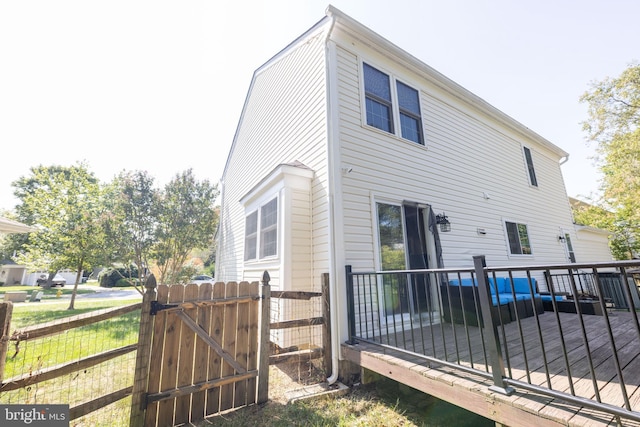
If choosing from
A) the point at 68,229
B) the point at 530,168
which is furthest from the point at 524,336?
the point at 68,229

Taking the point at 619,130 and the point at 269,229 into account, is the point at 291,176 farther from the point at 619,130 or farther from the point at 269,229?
the point at 619,130

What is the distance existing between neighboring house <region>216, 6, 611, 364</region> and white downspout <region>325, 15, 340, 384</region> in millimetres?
18

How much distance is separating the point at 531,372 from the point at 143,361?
152 inches

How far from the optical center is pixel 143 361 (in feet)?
8.59

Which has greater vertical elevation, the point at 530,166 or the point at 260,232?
the point at 530,166

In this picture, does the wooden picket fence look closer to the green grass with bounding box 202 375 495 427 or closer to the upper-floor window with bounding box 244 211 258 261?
the green grass with bounding box 202 375 495 427

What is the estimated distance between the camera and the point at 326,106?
4562 mm

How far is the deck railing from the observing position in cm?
170

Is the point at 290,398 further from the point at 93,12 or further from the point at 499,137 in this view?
the point at 499,137

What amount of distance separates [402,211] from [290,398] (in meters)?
3.68

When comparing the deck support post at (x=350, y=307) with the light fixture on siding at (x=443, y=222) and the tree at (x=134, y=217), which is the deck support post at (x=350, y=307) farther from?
the tree at (x=134, y=217)

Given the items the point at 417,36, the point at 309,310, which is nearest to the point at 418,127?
the point at 417,36

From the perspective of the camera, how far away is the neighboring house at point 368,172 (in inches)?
175

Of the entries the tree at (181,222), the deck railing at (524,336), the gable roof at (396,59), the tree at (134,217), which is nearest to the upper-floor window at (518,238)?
the deck railing at (524,336)
